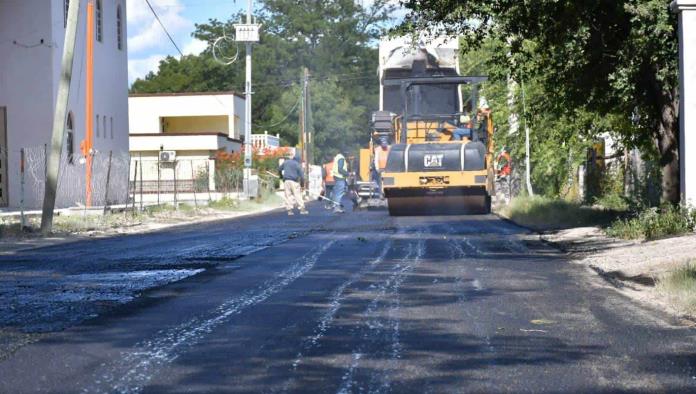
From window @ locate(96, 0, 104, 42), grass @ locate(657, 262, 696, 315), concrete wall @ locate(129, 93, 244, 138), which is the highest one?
window @ locate(96, 0, 104, 42)

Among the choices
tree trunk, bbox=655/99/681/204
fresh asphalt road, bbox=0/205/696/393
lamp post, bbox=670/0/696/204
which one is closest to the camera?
fresh asphalt road, bbox=0/205/696/393

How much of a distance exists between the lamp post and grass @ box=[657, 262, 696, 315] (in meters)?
5.87

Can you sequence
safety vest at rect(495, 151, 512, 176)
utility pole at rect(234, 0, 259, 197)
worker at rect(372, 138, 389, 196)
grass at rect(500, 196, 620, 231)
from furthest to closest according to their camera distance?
utility pole at rect(234, 0, 259, 197)
safety vest at rect(495, 151, 512, 176)
worker at rect(372, 138, 389, 196)
grass at rect(500, 196, 620, 231)

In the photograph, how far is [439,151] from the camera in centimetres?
2981

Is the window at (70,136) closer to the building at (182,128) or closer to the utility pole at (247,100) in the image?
the utility pole at (247,100)

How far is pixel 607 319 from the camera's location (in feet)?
31.5

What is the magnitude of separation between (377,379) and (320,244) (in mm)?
12191

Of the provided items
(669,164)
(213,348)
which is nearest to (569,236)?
(669,164)

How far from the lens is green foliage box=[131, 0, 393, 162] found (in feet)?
321

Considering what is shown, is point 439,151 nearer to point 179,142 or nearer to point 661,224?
point 661,224

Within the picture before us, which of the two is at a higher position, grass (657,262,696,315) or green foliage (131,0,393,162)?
green foliage (131,0,393,162)

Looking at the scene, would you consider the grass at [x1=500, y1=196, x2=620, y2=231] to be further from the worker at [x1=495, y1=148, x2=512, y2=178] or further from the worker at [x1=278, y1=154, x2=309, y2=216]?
the worker at [x1=278, y1=154, x2=309, y2=216]

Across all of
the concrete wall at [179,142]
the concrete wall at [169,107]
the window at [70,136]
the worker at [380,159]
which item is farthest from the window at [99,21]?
the concrete wall at [169,107]

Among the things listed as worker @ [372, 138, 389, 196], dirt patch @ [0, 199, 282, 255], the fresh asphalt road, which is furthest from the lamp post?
worker @ [372, 138, 389, 196]
